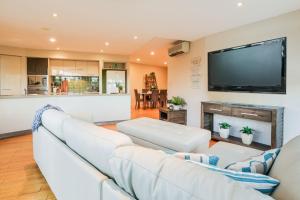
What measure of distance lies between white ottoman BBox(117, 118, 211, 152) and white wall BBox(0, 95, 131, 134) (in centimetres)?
264

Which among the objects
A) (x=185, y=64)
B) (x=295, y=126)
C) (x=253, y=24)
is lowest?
(x=295, y=126)

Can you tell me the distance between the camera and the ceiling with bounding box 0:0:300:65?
285 cm

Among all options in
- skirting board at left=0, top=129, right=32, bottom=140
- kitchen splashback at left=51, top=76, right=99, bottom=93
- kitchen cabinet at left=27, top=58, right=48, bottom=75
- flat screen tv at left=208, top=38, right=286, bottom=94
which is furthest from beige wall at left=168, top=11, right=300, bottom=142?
kitchen cabinet at left=27, top=58, right=48, bottom=75

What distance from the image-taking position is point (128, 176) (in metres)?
0.80

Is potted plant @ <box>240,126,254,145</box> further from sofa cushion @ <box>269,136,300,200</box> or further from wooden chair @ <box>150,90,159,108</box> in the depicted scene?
wooden chair @ <box>150,90,159,108</box>

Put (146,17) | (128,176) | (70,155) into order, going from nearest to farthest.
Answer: (128,176) < (70,155) < (146,17)

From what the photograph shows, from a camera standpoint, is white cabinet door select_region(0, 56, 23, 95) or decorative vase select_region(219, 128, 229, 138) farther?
white cabinet door select_region(0, 56, 23, 95)

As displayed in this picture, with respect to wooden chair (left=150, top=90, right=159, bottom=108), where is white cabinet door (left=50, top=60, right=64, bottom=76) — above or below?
above

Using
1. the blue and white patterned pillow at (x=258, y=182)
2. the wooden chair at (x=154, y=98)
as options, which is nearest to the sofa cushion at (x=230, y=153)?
the blue and white patterned pillow at (x=258, y=182)

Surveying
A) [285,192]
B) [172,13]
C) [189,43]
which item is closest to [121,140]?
[285,192]

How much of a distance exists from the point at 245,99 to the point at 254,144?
2.73 feet

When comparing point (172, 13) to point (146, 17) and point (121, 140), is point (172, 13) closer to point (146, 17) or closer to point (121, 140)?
point (146, 17)

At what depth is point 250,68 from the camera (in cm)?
363

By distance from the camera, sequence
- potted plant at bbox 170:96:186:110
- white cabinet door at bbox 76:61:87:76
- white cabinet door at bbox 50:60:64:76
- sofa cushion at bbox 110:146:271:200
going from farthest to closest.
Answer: white cabinet door at bbox 76:61:87:76 < white cabinet door at bbox 50:60:64:76 < potted plant at bbox 170:96:186:110 < sofa cushion at bbox 110:146:271:200
